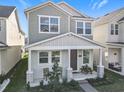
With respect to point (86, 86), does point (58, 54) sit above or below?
above

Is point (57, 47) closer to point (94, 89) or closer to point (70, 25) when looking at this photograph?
point (70, 25)

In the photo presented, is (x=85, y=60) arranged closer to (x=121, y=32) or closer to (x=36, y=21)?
(x=121, y=32)

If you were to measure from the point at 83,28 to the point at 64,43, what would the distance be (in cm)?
332

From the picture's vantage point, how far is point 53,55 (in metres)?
11.4

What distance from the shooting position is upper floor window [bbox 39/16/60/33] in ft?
37.0

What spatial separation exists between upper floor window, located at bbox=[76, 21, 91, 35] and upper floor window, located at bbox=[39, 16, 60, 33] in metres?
2.18

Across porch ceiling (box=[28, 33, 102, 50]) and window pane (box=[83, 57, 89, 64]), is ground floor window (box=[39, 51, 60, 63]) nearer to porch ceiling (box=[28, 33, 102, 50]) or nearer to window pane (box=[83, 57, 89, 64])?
porch ceiling (box=[28, 33, 102, 50])

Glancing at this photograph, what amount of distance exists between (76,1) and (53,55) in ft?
18.7

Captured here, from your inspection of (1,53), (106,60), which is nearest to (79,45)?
(106,60)

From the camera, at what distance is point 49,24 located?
449 inches

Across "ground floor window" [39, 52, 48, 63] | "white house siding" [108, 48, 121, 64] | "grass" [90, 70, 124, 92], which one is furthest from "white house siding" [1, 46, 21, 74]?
"white house siding" [108, 48, 121, 64]

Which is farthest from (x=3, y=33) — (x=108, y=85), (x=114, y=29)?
(x=114, y=29)

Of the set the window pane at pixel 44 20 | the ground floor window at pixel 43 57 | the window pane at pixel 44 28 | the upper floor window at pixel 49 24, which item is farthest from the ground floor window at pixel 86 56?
the window pane at pixel 44 20

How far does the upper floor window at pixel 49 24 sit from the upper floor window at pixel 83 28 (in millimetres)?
2183
